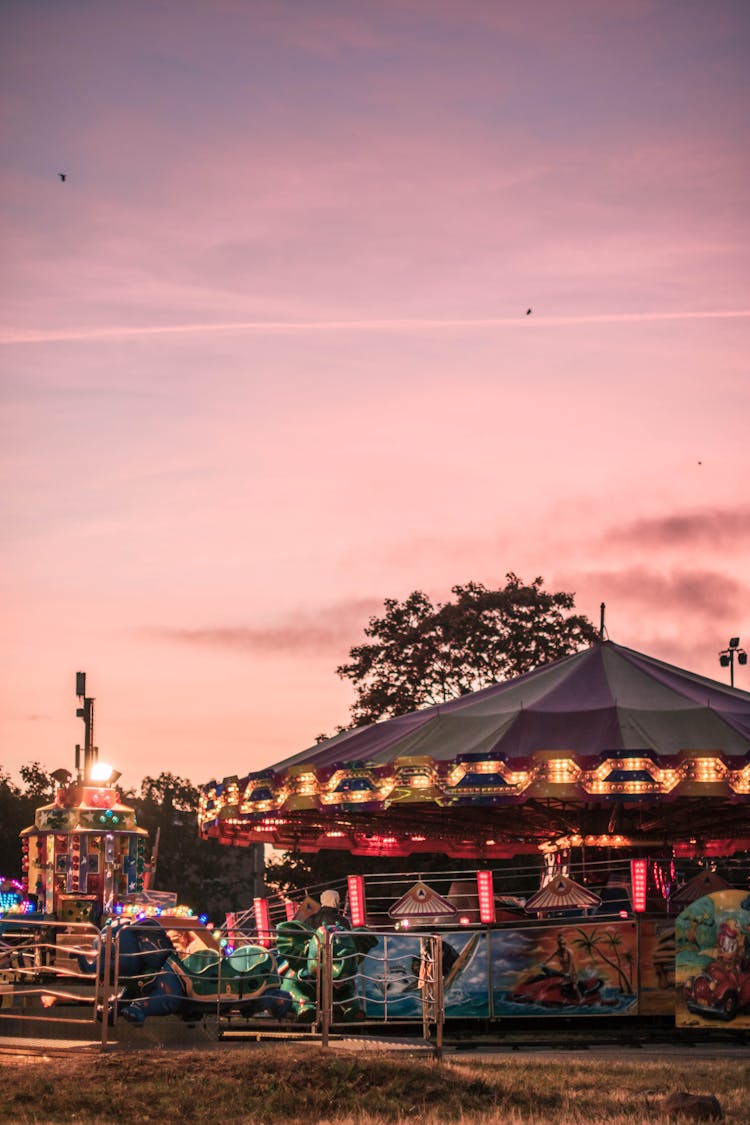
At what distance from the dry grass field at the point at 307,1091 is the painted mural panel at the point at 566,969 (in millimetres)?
7181

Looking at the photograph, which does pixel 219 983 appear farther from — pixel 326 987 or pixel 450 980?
pixel 450 980

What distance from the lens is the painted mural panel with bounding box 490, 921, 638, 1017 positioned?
900 inches

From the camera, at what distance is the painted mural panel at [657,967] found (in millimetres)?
22594

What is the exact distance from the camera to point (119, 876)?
33875 millimetres

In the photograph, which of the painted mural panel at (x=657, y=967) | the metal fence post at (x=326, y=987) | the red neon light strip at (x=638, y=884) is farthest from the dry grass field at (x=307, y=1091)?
the red neon light strip at (x=638, y=884)

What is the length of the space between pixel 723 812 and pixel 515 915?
16.1 ft

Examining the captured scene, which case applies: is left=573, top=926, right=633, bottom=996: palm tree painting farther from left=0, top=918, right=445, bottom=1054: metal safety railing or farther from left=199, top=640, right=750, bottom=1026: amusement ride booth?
left=0, top=918, right=445, bottom=1054: metal safety railing

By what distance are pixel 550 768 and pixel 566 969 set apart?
3.23 m

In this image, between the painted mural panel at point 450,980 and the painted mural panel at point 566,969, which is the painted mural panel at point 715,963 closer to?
the painted mural panel at point 566,969

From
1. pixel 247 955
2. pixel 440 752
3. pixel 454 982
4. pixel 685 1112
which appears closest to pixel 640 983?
pixel 454 982

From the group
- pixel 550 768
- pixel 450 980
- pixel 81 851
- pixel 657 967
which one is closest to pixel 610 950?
pixel 657 967

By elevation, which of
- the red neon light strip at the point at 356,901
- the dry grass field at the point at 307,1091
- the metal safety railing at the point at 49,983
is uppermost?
the red neon light strip at the point at 356,901

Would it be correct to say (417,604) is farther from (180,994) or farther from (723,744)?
(180,994)

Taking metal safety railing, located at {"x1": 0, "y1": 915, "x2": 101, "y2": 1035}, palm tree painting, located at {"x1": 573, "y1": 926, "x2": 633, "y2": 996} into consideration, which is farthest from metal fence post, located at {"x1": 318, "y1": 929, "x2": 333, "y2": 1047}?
palm tree painting, located at {"x1": 573, "y1": 926, "x2": 633, "y2": 996}
